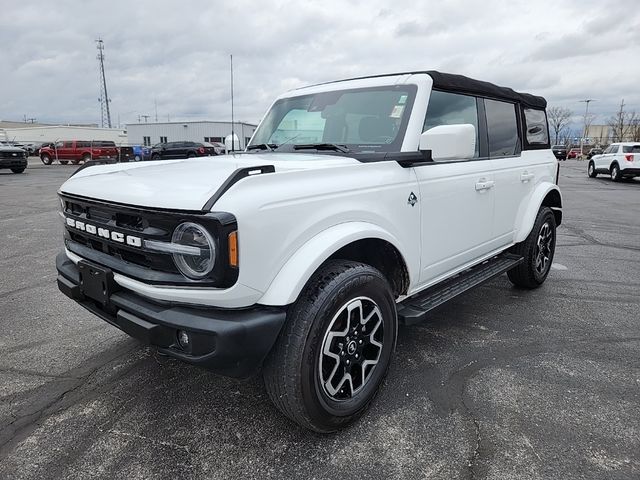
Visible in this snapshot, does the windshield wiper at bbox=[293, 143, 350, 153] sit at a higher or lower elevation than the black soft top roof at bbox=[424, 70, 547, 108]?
lower

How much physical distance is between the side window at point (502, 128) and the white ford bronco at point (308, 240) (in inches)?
7.4

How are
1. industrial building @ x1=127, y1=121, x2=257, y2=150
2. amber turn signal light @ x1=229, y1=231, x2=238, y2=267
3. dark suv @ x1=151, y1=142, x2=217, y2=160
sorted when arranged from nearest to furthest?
amber turn signal light @ x1=229, y1=231, x2=238, y2=267 → dark suv @ x1=151, y1=142, x2=217, y2=160 → industrial building @ x1=127, y1=121, x2=257, y2=150

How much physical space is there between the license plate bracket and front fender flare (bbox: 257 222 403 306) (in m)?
0.84

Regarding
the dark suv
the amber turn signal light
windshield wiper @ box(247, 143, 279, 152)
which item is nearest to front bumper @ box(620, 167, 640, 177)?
windshield wiper @ box(247, 143, 279, 152)

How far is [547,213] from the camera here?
4.73 meters

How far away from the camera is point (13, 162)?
78.4ft

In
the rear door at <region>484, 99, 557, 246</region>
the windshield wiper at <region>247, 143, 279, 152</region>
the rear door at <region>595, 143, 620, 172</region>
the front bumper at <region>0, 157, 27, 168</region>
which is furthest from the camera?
the front bumper at <region>0, 157, 27, 168</region>

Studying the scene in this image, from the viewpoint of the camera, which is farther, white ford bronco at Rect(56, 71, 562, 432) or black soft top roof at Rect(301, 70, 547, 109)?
black soft top roof at Rect(301, 70, 547, 109)

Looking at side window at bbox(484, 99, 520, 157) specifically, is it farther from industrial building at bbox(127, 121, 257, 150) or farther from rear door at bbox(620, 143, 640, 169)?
industrial building at bbox(127, 121, 257, 150)

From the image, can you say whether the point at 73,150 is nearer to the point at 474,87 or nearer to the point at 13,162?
the point at 13,162

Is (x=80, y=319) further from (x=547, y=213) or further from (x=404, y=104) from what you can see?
(x=547, y=213)

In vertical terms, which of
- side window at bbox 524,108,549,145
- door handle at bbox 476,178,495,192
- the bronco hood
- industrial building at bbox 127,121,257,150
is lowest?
door handle at bbox 476,178,495,192

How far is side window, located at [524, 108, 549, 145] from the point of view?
4.67m

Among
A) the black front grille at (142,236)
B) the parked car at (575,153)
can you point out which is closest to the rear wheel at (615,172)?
the black front grille at (142,236)
